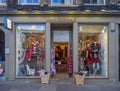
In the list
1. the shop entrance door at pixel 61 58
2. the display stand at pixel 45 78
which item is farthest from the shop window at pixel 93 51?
the display stand at pixel 45 78

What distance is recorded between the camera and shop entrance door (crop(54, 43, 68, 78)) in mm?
20078

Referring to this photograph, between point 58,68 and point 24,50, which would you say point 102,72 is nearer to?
point 58,68

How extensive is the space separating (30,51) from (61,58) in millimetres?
2309

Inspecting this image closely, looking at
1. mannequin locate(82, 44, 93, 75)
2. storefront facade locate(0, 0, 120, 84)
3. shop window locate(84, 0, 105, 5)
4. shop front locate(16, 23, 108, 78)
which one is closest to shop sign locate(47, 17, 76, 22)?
storefront facade locate(0, 0, 120, 84)

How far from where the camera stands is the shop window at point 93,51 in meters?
19.0

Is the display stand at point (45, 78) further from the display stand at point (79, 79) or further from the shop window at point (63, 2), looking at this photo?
the shop window at point (63, 2)

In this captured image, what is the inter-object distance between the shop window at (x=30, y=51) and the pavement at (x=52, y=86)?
3.95 ft

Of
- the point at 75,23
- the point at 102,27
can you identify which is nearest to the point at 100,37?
the point at 102,27

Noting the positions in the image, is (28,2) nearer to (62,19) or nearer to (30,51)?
(62,19)

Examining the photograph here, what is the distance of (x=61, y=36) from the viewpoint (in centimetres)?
1969

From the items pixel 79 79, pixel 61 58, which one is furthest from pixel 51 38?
pixel 79 79

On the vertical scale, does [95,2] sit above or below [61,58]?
above

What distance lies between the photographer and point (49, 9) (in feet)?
61.1

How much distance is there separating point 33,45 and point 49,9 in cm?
227
